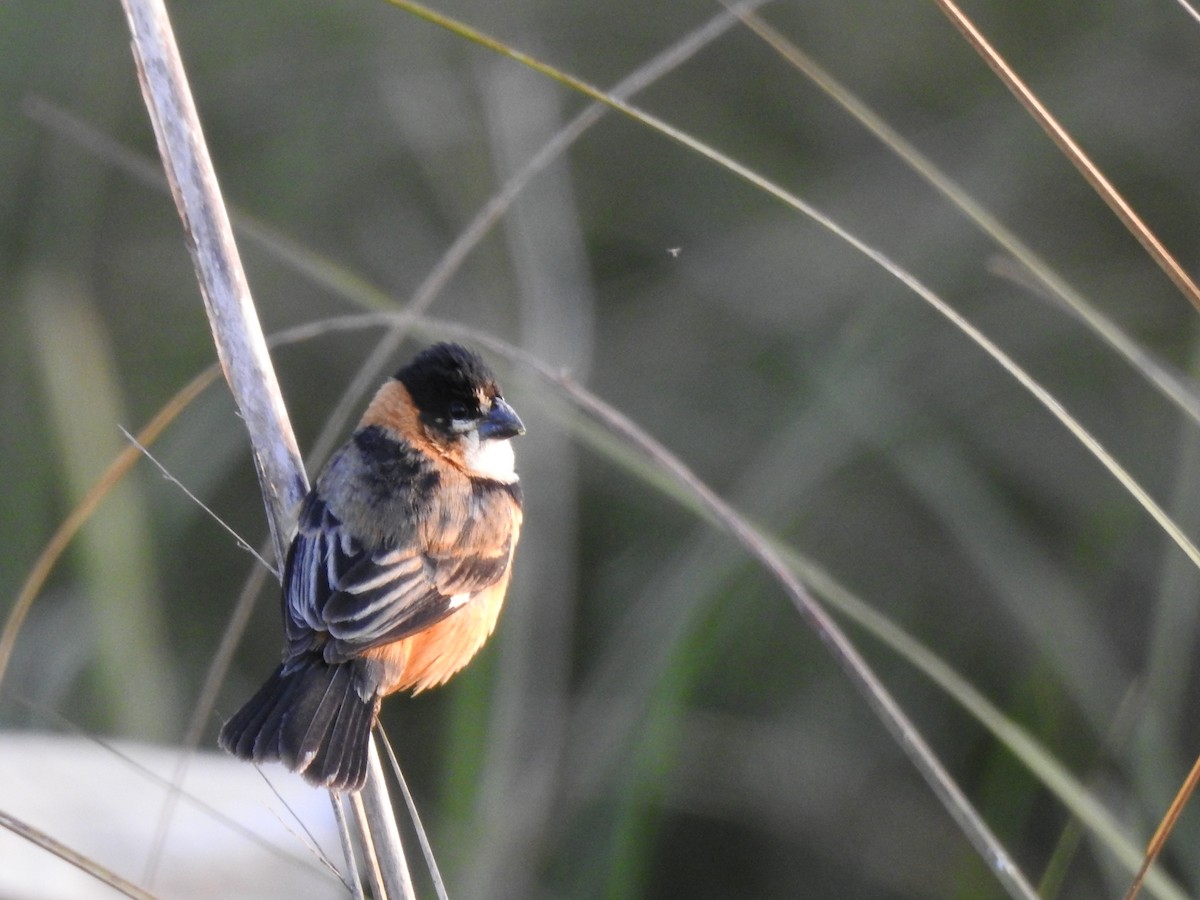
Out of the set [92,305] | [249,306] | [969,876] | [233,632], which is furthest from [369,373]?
[92,305]

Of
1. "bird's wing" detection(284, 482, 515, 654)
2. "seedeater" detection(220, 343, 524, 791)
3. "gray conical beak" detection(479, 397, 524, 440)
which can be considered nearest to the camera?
"seedeater" detection(220, 343, 524, 791)

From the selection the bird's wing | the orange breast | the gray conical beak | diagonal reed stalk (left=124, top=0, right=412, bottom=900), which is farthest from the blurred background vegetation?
diagonal reed stalk (left=124, top=0, right=412, bottom=900)

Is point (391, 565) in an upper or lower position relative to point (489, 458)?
lower

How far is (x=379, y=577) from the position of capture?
329 centimetres

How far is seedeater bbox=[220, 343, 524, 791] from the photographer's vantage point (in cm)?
289

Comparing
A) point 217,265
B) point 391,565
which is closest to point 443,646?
point 391,565

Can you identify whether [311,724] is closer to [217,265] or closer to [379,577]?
[379,577]

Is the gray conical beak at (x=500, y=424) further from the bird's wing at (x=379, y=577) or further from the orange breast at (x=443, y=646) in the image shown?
the orange breast at (x=443, y=646)

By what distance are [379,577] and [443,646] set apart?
34cm

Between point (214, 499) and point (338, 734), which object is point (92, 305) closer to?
point (214, 499)

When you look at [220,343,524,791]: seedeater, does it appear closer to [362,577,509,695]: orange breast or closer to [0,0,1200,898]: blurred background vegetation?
[362,577,509,695]: orange breast

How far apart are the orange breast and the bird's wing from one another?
0.07 metres

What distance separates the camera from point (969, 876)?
165 inches

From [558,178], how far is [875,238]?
1.14 m
